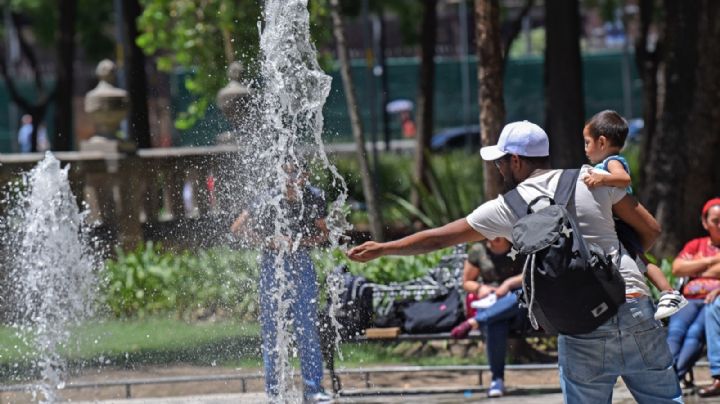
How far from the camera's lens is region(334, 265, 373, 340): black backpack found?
28.7ft

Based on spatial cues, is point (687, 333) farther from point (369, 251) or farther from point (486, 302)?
point (369, 251)

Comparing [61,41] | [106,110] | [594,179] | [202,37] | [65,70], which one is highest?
[61,41]

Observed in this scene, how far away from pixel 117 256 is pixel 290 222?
5.49 metres

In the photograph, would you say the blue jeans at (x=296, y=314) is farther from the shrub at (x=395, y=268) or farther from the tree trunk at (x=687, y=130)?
the tree trunk at (x=687, y=130)

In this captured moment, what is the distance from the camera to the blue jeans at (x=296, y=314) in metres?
7.27

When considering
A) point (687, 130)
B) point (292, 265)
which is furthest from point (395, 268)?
point (292, 265)

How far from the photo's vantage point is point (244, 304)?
9227 millimetres

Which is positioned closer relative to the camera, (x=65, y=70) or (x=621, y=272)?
(x=621, y=272)

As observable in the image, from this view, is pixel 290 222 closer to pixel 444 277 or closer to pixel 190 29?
pixel 444 277

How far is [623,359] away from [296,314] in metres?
3.03

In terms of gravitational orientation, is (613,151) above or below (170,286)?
above

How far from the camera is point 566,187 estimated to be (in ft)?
15.5

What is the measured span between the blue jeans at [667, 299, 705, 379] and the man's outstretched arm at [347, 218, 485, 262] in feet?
12.2

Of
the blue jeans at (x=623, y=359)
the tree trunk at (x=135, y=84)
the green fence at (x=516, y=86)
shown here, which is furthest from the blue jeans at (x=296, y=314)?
the green fence at (x=516, y=86)
